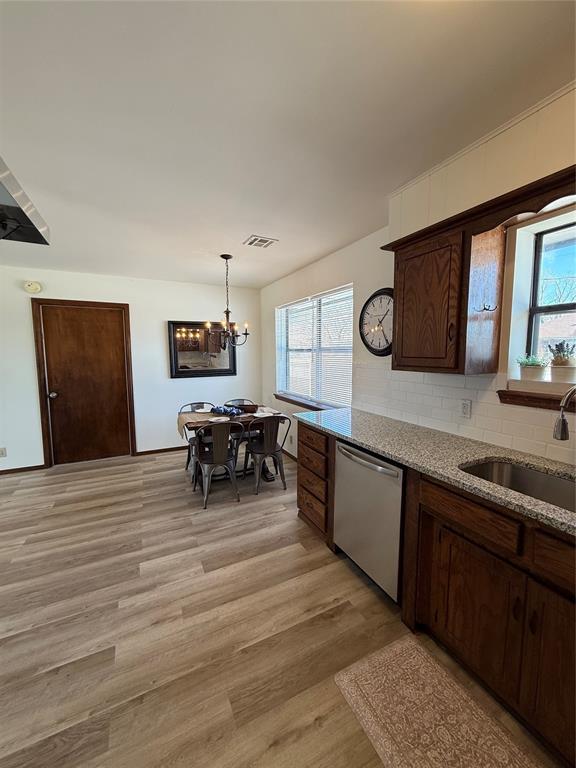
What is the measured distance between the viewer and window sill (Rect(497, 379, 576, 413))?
5.04 feet

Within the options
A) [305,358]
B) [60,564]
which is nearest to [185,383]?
[305,358]

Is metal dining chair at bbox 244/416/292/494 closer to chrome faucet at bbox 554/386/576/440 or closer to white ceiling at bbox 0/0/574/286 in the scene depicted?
white ceiling at bbox 0/0/574/286

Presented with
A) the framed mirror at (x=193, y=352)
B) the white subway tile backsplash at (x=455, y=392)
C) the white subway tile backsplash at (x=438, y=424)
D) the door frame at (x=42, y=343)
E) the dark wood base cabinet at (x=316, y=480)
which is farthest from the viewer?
the framed mirror at (x=193, y=352)

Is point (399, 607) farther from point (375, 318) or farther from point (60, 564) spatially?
point (60, 564)

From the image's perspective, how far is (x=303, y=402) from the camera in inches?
159

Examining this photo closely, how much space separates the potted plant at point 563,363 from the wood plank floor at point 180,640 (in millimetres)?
1525

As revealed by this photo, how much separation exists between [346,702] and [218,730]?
54 centimetres

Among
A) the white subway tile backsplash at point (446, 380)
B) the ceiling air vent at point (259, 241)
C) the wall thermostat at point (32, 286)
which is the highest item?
the ceiling air vent at point (259, 241)

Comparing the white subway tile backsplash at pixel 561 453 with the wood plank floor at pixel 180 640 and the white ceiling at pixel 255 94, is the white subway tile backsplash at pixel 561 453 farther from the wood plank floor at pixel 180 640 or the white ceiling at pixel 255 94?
the white ceiling at pixel 255 94

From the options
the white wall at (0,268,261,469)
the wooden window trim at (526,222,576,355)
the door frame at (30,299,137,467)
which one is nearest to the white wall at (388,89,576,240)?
the wooden window trim at (526,222,576,355)

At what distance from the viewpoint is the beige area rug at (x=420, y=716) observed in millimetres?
1147

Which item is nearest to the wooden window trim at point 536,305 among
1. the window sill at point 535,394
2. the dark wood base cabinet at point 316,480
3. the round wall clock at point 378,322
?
the window sill at point 535,394

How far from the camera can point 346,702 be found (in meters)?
1.33

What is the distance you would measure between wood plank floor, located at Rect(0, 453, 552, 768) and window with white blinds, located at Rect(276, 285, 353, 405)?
153cm
